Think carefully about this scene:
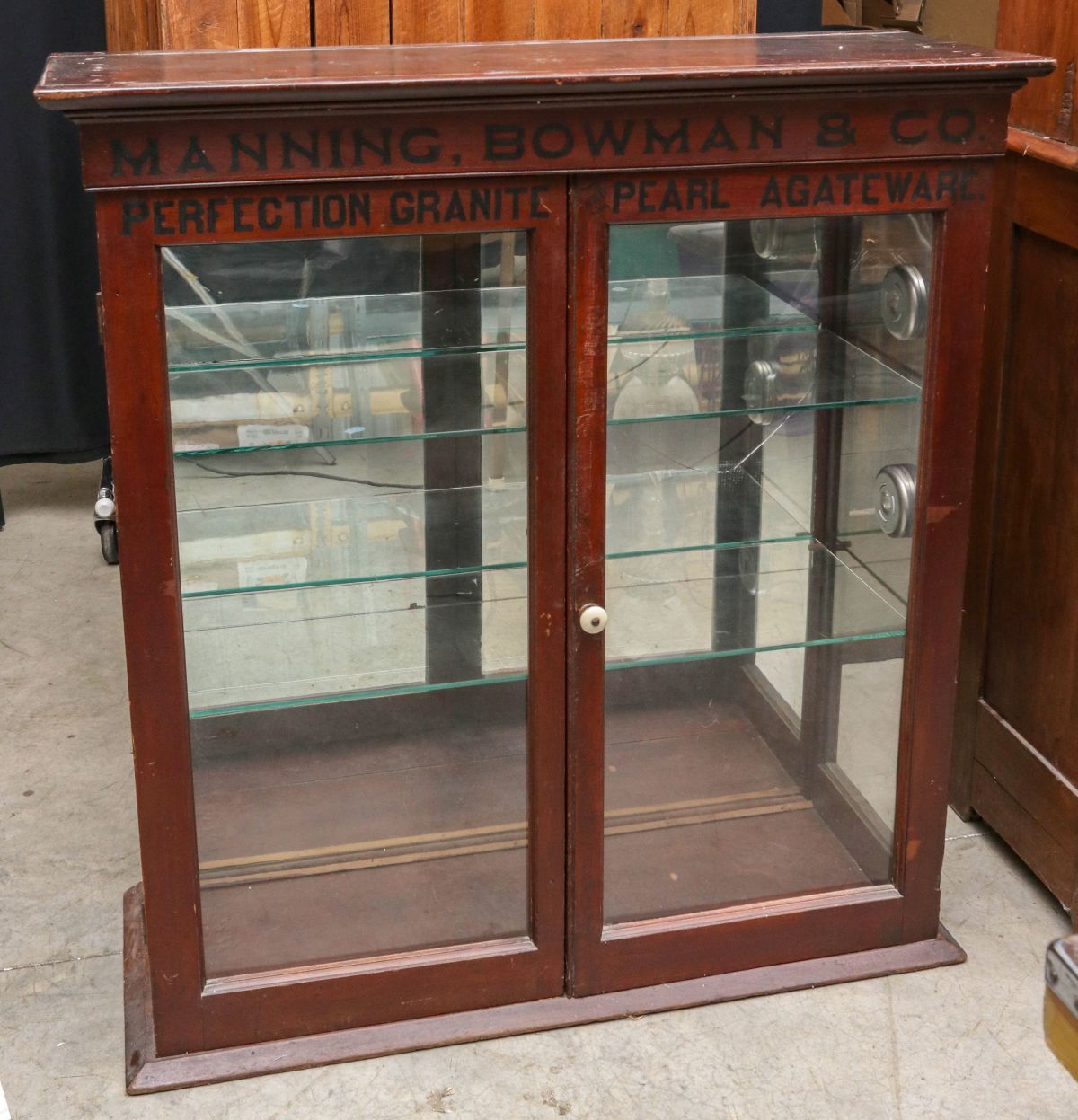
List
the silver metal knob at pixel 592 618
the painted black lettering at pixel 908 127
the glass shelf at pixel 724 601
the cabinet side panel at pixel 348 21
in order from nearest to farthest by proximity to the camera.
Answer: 1. the painted black lettering at pixel 908 127
2. the silver metal knob at pixel 592 618
3. the glass shelf at pixel 724 601
4. the cabinet side panel at pixel 348 21

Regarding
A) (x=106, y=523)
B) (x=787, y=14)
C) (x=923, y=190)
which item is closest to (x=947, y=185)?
(x=923, y=190)

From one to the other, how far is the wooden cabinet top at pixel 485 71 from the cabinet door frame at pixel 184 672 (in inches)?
4.4

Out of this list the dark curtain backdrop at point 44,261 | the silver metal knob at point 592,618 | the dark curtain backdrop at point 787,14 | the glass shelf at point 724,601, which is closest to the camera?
the silver metal knob at point 592,618

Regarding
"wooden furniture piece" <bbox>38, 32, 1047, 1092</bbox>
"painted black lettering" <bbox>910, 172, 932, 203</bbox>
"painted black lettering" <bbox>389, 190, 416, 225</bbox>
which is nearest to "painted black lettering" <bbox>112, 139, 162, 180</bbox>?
"wooden furniture piece" <bbox>38, 32, 1047, 1092</bbox>

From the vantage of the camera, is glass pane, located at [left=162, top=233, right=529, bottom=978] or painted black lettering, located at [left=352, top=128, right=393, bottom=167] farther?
glass pane, located at [left=162, top=233, right=529, bottom=978]

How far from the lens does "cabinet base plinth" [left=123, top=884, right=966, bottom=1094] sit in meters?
2.10

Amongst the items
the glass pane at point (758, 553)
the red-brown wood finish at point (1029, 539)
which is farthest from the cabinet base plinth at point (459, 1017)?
the red-brown wood finish at point (1029, 539)

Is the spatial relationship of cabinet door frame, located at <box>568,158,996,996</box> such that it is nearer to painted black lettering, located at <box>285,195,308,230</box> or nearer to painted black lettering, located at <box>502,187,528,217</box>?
painted black lettering, located at <box>502,187,528,217</box>

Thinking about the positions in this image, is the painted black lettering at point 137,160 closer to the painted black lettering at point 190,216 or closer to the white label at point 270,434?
the painted black lettering at point 190,216

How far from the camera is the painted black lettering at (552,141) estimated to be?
1811 millimetres

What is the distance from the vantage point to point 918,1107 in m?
2.05

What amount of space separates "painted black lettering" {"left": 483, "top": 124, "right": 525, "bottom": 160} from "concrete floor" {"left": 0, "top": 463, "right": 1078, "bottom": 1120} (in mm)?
1180

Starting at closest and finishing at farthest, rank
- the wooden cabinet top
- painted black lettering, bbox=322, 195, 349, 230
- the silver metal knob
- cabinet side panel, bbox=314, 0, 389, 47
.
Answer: the wooden cabinet top < painted black lettering, bbox=322, 195, 349, 230 < the silver metal knob < cabinet side panel, bbox=314, 0, 389, 47

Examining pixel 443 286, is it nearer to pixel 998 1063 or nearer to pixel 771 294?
pixel 771 294
